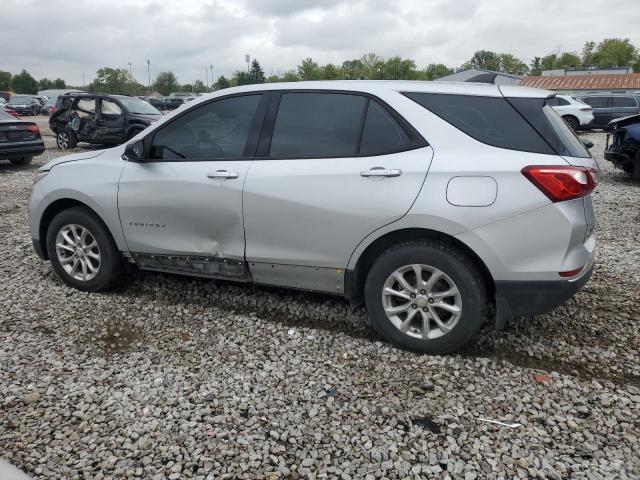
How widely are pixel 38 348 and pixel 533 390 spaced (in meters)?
3.21

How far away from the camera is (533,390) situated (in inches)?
117

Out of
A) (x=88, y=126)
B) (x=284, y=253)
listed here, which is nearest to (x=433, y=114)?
(x=284, y=253)

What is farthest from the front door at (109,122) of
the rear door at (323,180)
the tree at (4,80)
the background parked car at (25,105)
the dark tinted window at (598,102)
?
the tree at (4,80)

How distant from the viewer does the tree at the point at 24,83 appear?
10362cm

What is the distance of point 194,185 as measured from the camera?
3.76 meters

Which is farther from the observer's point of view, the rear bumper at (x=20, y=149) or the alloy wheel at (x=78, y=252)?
the rear bumper at (x=20, y=149)

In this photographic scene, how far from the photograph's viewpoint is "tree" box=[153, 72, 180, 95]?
118912mm

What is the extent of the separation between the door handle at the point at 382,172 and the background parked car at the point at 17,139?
11.1 metres

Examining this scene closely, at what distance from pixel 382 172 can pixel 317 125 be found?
65cm

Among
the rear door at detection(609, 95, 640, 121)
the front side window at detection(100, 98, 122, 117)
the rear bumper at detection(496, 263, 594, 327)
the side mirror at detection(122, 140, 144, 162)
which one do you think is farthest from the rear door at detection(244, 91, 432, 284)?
the rear door at detection(609, 95, 640, 121)

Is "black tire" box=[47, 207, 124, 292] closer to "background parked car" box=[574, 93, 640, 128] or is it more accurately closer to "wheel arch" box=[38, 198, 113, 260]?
"wheel arch" box=[38, 198, 113, 260]

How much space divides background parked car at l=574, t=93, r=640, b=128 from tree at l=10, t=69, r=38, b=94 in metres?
111

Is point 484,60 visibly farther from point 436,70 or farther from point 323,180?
point 323,180

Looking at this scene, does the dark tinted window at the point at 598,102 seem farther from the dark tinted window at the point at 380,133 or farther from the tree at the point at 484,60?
the tree at the point at 484,60
